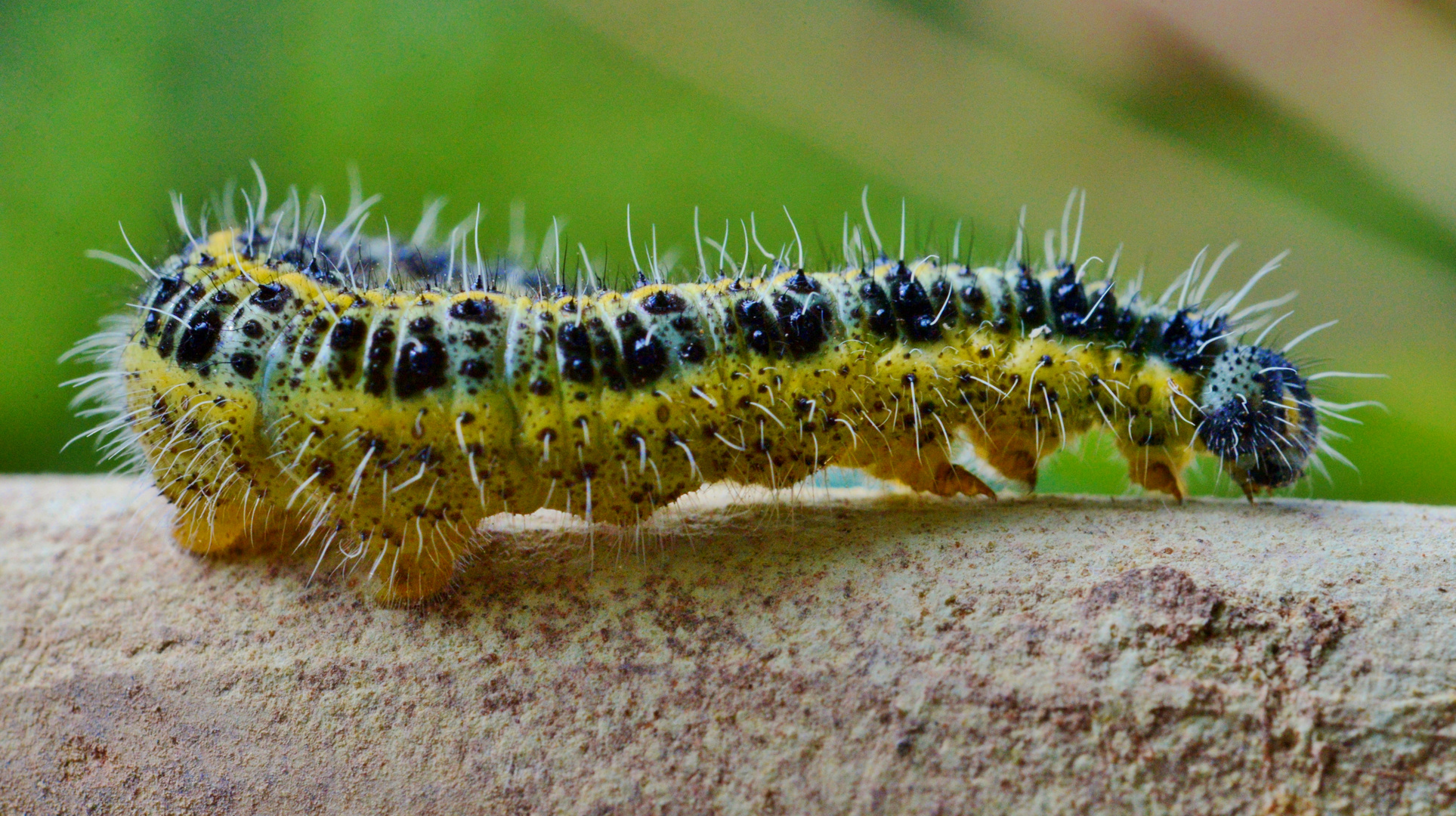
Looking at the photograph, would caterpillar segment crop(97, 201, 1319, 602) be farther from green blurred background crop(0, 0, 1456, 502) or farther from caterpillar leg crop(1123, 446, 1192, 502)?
green blurred background crop(0, 0, 1456, 502)

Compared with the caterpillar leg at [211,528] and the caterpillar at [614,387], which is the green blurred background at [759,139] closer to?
the caterpillar at [614,387]

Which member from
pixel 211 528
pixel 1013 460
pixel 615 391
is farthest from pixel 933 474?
pixel 211 528

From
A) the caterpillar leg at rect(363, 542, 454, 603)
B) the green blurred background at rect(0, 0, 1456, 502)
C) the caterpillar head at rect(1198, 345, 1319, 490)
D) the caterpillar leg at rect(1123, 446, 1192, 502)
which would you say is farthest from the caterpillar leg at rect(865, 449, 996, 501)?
the green blurred background at rect(0, 0, 1456, 502)

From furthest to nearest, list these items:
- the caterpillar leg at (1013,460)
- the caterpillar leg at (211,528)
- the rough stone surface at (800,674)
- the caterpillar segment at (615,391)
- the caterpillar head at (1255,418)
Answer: the caterpillar leg at (1013,460)
the caterpillar head at (1255,418)
the caterpillar leg at (211,528)
the caterpillar segment at (615,391)
the rough stone surface at (800,674)

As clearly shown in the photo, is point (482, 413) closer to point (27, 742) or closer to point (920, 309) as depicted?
point (920, 309)

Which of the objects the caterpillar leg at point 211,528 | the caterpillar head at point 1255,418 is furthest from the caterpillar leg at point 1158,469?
the caterpillar leg at point 211,528

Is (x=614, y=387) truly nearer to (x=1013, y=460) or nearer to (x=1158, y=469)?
(x=1013, y=460)
